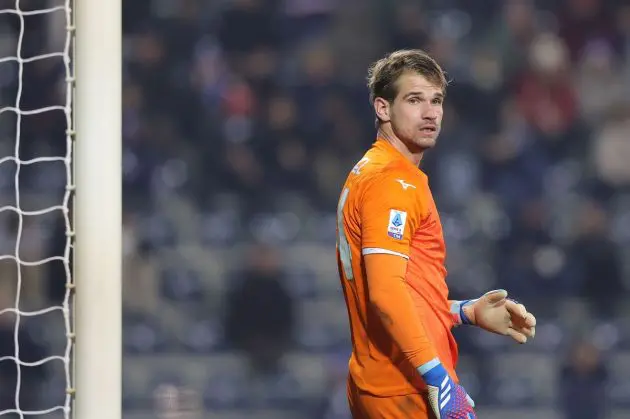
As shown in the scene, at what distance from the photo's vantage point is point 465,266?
19.2 ft

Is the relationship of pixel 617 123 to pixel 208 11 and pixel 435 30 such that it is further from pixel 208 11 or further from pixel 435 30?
pixel 208 11

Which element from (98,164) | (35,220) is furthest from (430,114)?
(35,220)

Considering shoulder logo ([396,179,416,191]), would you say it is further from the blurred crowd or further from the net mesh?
the blurred crowd

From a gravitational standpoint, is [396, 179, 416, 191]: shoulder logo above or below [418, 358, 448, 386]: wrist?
above

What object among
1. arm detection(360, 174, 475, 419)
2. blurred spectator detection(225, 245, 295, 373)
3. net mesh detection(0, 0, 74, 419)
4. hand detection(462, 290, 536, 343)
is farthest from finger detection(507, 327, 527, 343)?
blurred spectator detection(225, 245, 295, 373)

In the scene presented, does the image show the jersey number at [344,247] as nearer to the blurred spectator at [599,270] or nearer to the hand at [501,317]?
the hand at [501,317]

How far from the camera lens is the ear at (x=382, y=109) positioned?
7.88 feet

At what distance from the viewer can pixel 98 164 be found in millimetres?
2586

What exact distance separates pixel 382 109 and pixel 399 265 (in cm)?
39

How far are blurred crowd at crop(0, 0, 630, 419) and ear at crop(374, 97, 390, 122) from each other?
3.30 metres

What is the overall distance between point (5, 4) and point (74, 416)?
567 cm

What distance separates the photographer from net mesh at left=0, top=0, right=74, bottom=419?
5.48 meters

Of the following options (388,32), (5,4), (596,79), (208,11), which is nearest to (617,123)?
(596,79)

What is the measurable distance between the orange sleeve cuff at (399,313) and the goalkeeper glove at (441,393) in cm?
2
